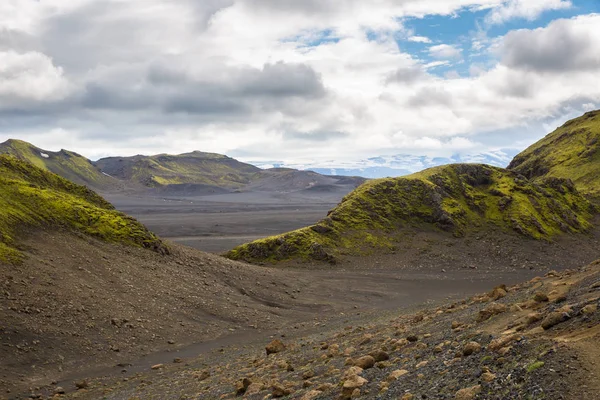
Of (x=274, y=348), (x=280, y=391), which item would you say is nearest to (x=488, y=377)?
(x=280, y=391)

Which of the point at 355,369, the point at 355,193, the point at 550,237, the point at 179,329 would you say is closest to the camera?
the point at 355,369

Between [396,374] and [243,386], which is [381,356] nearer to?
[396,374]

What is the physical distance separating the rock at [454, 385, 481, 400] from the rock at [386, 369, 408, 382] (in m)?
3.54

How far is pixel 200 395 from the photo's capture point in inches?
996

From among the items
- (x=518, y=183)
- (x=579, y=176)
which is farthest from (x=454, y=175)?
(x=579, y=176)

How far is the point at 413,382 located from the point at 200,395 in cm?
1367

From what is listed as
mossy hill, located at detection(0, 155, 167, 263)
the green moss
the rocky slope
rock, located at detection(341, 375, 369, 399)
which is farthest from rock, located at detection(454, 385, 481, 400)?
mossy hill, located at detection(0, 155, 167, 263)

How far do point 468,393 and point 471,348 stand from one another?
13.9 feet

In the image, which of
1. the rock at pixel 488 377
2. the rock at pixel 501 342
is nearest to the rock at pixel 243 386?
the rock at pixel 501 342

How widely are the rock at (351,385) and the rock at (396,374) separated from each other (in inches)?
37.8

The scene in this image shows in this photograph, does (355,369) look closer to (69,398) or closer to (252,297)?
(69,398)

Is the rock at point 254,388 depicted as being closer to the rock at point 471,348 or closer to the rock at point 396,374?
the rock at point 396,374

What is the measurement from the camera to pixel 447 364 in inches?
689

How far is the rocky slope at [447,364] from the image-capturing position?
13734 mm
